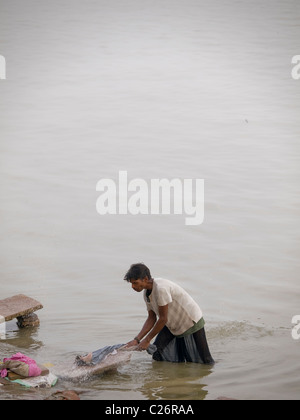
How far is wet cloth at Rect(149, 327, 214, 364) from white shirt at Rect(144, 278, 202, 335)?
0.11m

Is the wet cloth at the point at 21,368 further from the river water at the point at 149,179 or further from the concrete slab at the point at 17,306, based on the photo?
the concrete slab at the point at 17,306

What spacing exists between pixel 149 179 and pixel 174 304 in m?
5.25

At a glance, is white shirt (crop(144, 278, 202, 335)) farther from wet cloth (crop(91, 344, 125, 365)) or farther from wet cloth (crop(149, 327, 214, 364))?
wet cloth (crop(91, 344, 125, 365))

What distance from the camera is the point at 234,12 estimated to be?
24109 mm

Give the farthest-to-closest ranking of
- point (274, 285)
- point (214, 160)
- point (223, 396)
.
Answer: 1. point (214, 160)
2. point (274, 285)
3. point (223, 396)

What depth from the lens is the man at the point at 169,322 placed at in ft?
18.2

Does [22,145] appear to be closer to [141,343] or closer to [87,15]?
[141,343]

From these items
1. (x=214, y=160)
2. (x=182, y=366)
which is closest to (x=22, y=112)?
(x=214, y=160)

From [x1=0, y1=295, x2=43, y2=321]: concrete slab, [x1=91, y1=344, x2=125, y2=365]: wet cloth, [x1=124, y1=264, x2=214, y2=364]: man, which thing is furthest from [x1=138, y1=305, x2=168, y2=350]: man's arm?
[x1=0, y1=295, x2=43, y2=321]: concrete slab

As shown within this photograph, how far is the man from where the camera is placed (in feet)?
18.2

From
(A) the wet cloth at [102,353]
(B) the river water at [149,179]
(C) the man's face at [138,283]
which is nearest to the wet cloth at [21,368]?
(B) the river water at [149,179]

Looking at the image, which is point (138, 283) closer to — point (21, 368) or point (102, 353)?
point (102, 353)

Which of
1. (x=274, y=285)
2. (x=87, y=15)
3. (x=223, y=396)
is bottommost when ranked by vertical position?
(x=223, y=396)

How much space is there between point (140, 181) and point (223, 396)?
5741mm
